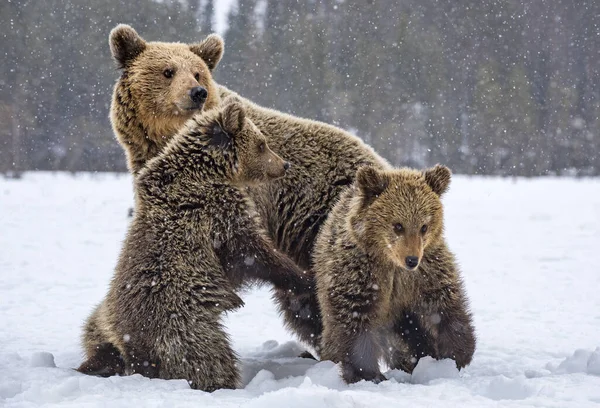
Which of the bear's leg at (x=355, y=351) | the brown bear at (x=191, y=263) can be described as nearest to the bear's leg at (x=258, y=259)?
the brown bear at (x=191, y=263)

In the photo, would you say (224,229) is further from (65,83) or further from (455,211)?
(65,83)

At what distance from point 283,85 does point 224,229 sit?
119 feet

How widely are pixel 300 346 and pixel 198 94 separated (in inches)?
88.4

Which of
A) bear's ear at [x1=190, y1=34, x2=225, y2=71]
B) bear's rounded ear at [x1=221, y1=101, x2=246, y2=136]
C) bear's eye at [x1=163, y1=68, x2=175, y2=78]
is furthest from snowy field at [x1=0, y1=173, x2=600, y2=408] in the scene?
bear's ear at [x1=190, y1=34, x2=225, y2=71]

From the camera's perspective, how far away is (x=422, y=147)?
43344 mm

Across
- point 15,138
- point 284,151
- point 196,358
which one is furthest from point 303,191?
point 15,138

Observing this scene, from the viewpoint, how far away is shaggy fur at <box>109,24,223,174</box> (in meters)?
5.85

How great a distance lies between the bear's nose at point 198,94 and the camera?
5.75 m

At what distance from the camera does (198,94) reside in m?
5.77

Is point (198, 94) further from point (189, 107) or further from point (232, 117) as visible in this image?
point (232, 117)

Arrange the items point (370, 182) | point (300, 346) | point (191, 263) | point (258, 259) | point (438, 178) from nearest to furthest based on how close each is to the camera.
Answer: point (191, 263)
point (258, 259)
point (370, 182)
point (438, 178)
point (300, 346)

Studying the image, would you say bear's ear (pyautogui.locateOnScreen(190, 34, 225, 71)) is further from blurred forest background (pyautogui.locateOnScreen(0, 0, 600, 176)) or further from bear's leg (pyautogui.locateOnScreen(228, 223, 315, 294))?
blurred forest background (pyautogui.locateOnScreen(0, 0, 600, 176))

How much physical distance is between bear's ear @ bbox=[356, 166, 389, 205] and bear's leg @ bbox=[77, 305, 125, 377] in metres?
1.97

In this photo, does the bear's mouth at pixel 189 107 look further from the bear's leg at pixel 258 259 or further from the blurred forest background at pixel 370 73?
the blurred forest background at pixel 370 73
